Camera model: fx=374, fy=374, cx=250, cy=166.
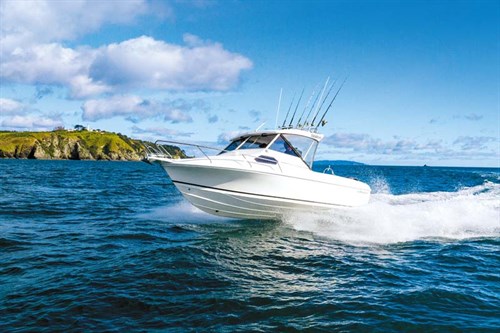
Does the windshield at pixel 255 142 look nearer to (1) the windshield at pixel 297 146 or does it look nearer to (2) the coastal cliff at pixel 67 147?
(1) the windshield at pixel 297 146

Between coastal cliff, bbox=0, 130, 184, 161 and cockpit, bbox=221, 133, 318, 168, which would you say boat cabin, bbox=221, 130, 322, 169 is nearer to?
cockpit, bbox=221, 133, 318, 168

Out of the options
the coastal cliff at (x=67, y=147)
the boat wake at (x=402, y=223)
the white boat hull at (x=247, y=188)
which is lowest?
the boat wake at (x=402, y=223)

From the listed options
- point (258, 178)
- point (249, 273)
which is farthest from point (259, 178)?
point (249, 273)

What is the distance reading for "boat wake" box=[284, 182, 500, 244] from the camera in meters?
12.8

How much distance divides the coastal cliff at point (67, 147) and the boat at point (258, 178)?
112 m

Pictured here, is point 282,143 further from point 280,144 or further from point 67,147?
point 67,147

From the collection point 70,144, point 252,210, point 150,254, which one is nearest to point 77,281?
point 150,254

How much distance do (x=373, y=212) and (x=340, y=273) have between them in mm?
7544

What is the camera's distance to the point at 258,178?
1272 cm

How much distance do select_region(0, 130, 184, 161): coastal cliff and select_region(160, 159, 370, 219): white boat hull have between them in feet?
369

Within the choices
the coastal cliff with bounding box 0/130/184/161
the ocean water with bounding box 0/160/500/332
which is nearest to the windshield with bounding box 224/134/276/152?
the ocean water with bounding box 0/160/500/332

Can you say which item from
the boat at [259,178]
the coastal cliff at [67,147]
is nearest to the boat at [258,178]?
the boat at [259,178]

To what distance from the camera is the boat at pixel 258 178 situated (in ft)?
41.2

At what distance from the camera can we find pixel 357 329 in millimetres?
5746
